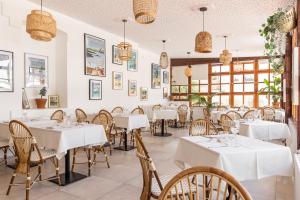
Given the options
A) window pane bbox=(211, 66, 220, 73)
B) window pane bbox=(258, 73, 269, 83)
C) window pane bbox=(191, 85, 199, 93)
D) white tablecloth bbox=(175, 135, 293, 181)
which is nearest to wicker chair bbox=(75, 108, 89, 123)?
white tablecloth bbox=(175, 135, 293, 181)

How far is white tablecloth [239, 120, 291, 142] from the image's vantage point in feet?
16.0

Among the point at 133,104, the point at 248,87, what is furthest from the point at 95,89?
the point at 248,87

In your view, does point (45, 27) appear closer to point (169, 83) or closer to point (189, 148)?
point (189, 148)

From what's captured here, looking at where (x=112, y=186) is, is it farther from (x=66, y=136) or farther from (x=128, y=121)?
(x=128, y=121)

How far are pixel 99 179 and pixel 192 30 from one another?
5.47 m

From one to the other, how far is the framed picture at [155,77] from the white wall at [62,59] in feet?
4.61

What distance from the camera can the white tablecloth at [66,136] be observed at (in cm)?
356

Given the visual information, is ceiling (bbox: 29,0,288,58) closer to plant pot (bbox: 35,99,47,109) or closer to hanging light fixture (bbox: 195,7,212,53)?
hanging light fixture (bbox: 195,7,212,53)

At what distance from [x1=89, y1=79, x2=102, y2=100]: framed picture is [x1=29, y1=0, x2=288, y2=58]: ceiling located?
1.67 metres

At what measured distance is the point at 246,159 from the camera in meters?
2.42

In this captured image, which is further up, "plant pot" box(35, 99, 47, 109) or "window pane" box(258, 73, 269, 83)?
"window pane" box(258, 73, 269, 83)

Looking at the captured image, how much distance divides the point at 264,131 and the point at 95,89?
4797 millimetres

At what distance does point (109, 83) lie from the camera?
817 centimetres

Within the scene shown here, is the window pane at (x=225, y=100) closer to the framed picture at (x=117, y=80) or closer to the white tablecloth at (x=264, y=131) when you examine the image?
the framed picture at (x=117, y=80)
